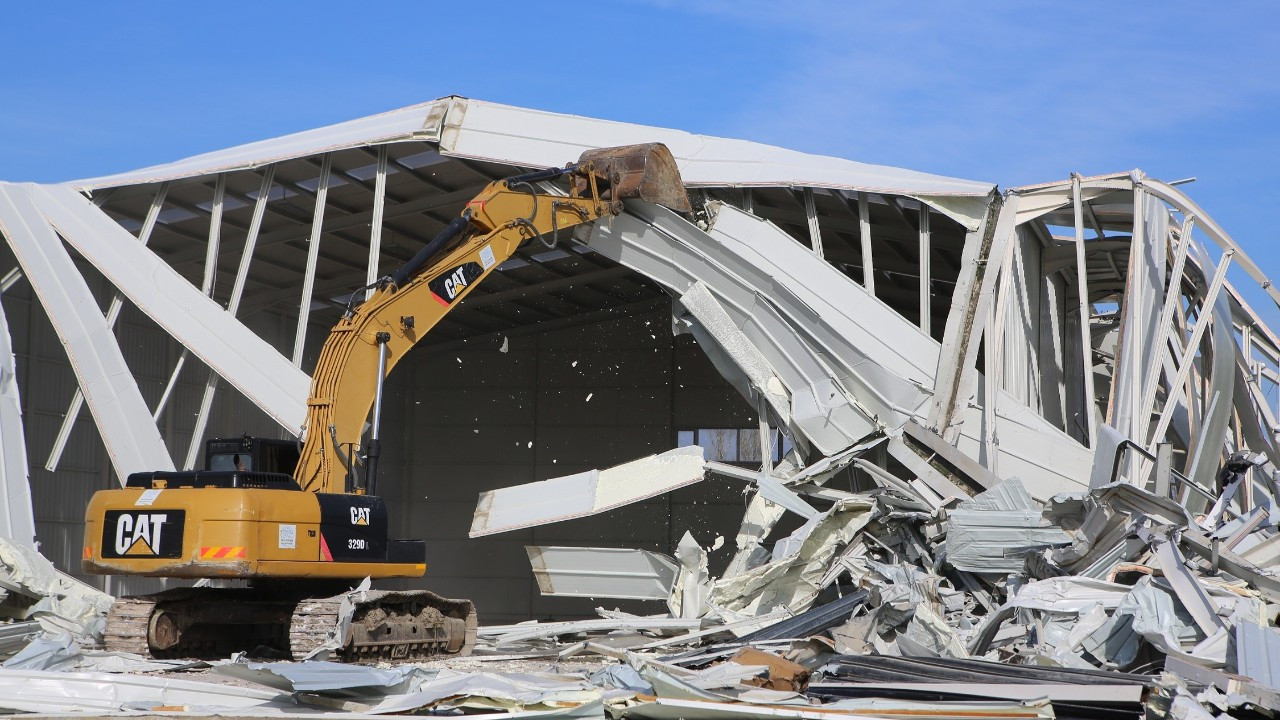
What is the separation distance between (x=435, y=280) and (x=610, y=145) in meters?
3.86

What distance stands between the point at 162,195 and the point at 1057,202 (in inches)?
466

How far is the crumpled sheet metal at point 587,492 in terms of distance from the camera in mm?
15586

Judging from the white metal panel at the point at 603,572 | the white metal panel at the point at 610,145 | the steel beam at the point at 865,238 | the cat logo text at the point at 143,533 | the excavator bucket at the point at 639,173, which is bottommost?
the white metal panel at the point at 603,572

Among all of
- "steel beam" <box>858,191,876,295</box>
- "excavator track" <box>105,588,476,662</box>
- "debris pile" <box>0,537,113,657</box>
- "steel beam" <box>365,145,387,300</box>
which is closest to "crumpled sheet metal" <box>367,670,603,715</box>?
"excavator track" <box>105,588,476,662</box>

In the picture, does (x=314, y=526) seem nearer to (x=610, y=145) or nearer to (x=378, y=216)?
(x=378, y=216)

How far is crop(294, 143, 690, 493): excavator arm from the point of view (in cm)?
1303

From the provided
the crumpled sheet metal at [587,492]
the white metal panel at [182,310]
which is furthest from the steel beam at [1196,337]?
the white metal panel at [182,310]

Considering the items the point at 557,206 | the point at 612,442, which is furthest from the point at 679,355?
the point at 557,206

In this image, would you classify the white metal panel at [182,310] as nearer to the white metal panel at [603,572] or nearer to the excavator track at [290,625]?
the excavator track at [290,625]

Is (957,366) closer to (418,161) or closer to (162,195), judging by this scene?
(418,161)

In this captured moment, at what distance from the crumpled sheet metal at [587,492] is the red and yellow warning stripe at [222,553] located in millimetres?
4190

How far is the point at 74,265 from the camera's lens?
56.6 feet

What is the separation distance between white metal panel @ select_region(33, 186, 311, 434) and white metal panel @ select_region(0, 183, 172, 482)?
0.21 m

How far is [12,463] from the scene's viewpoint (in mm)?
15992
